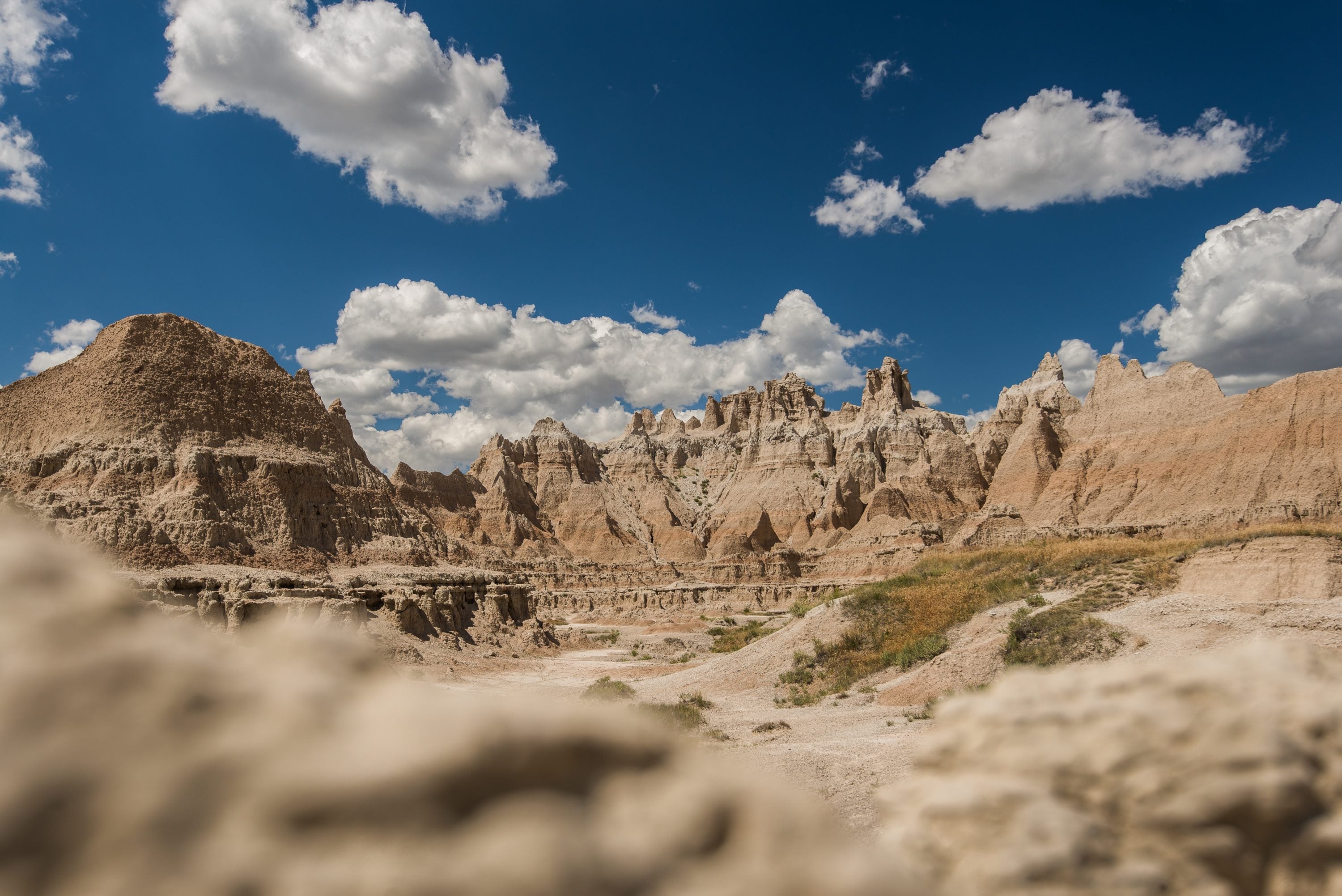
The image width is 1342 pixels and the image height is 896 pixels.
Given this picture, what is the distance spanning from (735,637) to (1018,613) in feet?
65.5

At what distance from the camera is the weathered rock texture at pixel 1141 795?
2.84 m

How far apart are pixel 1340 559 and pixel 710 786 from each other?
2402 cm

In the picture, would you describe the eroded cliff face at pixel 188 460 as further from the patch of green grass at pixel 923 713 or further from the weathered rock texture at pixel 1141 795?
the weathered rock texture at pixel 1141 795

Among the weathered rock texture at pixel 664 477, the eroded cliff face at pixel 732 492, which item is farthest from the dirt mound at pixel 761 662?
the eroded cliff face at pixel 732 492

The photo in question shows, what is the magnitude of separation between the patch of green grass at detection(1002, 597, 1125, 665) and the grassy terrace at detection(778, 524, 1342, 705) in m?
0.02

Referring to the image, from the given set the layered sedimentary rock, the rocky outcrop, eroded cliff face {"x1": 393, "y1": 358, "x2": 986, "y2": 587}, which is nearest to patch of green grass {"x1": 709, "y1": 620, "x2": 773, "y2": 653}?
the rocky outcrop

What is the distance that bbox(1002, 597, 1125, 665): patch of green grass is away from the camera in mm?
15227

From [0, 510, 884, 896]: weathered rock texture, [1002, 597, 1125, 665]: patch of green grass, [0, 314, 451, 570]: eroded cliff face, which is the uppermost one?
[0, 314, 451, 570]: eroded cliff face

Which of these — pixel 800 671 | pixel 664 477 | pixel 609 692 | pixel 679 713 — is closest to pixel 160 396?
pixel 609 692

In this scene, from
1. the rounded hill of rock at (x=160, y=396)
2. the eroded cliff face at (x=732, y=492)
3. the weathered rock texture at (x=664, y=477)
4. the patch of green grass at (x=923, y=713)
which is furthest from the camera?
the eroded cliff face at (x=732, y=492)

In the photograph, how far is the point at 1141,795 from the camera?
3.00 m

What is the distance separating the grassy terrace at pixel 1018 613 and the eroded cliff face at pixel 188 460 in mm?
24580

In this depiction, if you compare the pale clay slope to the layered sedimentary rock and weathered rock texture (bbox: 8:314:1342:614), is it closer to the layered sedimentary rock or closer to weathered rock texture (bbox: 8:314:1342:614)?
weathered rock texture (bbox: 8:314:1342:614)

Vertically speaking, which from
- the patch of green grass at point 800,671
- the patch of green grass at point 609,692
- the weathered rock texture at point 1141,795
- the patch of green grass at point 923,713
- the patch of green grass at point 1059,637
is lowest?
the patch of green grass at point 609,692
